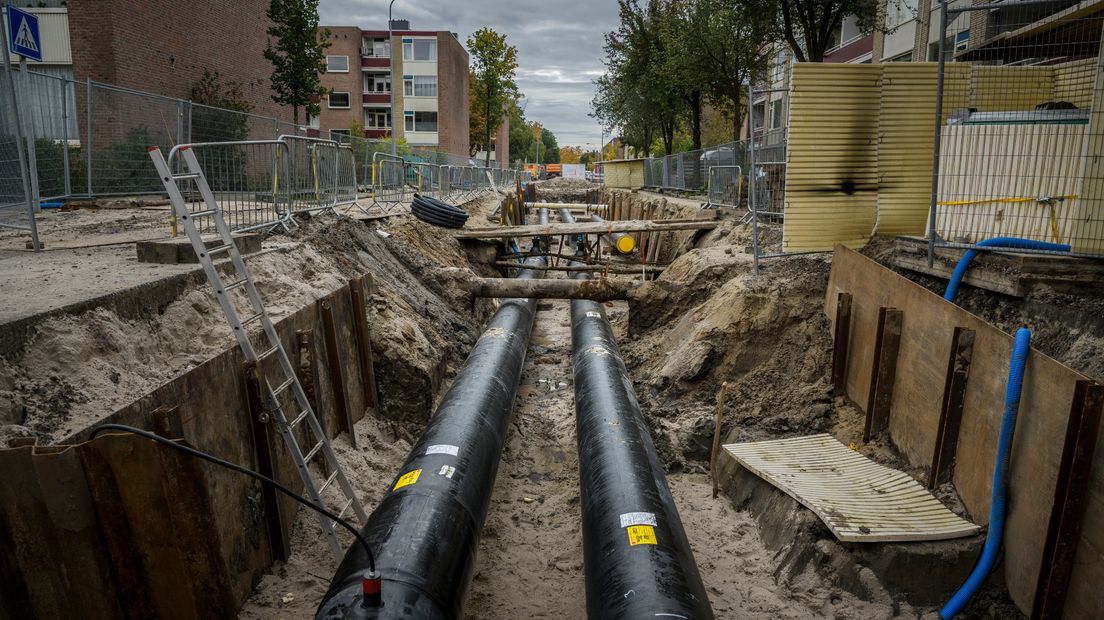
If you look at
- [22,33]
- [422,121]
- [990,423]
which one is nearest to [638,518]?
[990,423]

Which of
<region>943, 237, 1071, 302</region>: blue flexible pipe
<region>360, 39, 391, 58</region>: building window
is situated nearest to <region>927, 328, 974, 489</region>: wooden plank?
<region>943, 237, 1071, 302</region>: blue flexible pipe

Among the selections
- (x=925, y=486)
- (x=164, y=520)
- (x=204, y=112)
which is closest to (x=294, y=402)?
(x=164, y=520)

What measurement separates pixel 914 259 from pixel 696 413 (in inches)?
103

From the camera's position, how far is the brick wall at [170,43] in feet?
53.3

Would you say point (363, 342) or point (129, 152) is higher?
point (129, 152)

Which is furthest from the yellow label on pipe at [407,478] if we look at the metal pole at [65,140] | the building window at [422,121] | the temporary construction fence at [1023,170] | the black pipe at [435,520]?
the building window at [422,121]

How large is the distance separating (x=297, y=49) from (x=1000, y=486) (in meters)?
21.2

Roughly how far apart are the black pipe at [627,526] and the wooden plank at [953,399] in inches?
75.3

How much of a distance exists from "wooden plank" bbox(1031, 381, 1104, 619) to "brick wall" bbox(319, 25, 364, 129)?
56.7 metres

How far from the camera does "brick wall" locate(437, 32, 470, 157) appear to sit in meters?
53.9

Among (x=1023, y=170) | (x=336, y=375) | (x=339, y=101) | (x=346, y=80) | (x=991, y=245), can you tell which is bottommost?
(x=336, y=375)

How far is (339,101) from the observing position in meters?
55.8

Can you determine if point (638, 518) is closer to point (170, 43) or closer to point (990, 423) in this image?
point (990, 423)

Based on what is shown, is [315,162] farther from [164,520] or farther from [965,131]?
Answer: [965,131]
